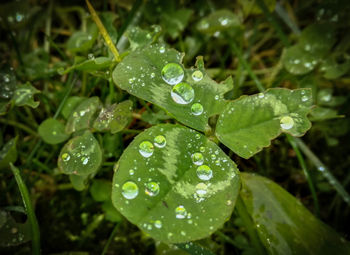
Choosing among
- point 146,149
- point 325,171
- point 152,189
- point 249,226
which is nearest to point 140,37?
point 146,149

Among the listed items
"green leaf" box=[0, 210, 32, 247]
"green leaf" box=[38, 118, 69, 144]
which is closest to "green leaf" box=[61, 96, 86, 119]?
"green leaf" box=[38, 118, 69, 144]

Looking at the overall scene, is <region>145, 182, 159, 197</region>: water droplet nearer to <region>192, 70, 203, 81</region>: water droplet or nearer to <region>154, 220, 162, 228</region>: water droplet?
<region>154, 220, 162, 228</region>: water droplet

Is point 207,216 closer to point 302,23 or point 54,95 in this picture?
point 54,95

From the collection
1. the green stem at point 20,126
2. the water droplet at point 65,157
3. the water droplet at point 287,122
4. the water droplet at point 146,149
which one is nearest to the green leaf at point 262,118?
the water droplet at point 287,122

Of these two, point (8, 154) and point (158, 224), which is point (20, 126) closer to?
point (8, 154)

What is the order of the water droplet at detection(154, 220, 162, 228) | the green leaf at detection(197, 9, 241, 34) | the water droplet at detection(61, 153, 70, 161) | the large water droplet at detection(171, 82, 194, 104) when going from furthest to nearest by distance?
1. the green leaf at detection(197, 9, 241, 34)
2. the water droplet at detection(61, 153, 70, 161)
3. the large water droplet at detection(171, 82, 194, 104)
4. the water droplet at detection(154, 220, 162, 228)

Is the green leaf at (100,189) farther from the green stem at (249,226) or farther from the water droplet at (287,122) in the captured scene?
the water droplet at (287,122)
